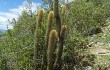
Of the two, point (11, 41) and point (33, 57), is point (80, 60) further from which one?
point (11, 41)

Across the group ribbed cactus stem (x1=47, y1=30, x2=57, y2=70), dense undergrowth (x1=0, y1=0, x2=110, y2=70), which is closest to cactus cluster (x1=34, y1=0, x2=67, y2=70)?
ribbed cactus stem (x1=47, y1=30, x2=57, y2=70)

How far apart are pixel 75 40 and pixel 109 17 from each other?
1412cm

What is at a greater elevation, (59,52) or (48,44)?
(48,44)

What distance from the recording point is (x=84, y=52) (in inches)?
598

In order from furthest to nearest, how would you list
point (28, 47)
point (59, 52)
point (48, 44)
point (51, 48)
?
point (28, 47) < point (59, 52) < point (48, 44) < point (51, 48)

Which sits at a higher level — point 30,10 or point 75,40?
point 30,10

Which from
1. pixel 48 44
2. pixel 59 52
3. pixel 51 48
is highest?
pixel 48 44

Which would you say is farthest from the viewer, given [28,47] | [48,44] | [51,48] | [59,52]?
[28,47]

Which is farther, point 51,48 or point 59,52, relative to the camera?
point 59,52

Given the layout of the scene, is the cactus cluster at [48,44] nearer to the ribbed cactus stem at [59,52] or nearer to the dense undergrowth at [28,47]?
the ribbed cactus stem at [59,52]

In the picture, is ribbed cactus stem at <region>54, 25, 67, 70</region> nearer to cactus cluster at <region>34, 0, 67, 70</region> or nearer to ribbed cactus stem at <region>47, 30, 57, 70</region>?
cactus cluster at <region>34, 0, 67, 70</region>

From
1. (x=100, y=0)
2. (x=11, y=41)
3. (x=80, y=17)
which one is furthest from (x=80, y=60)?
(x=100, y=0)

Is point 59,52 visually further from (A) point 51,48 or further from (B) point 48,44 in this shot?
(A) point 51,48

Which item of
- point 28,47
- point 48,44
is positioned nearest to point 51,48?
point 48,44
